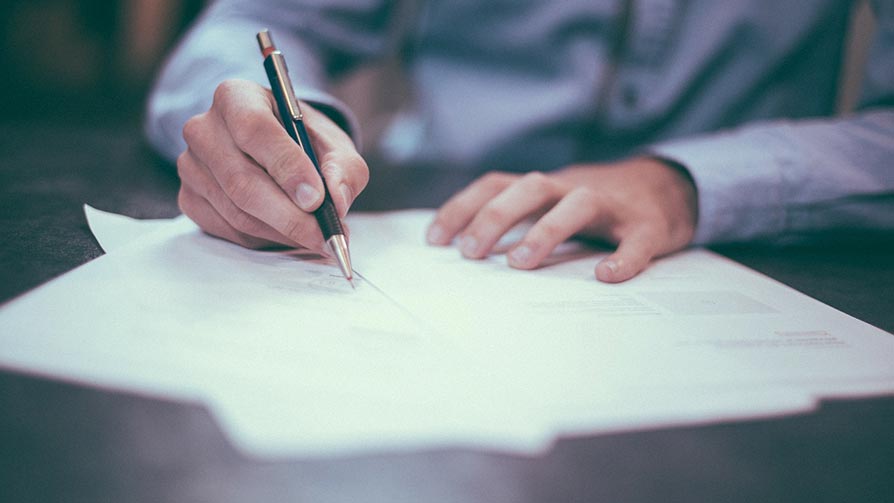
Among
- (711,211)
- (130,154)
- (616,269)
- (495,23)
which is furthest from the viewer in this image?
(495,23)

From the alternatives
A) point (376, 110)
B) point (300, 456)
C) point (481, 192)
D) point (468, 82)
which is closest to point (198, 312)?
point (300, 456)

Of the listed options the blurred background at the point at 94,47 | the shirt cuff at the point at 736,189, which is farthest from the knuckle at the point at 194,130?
the blurred background at the point at 94,47

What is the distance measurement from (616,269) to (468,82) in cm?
51

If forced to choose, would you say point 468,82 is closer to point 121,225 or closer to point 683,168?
point 683,168

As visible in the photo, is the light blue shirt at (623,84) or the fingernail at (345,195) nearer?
the fingernail at (345,195)

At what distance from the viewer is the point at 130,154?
663 millimetres

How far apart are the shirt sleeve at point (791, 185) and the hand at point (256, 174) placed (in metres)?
0.31

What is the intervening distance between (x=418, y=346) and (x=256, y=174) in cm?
17

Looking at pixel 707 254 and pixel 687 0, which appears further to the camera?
pixel 687 0

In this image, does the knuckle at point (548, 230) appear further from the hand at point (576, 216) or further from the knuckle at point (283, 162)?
the knuckle at point (283, 162)

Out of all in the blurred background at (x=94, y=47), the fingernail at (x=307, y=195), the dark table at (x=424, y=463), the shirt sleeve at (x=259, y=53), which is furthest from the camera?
the blurred background at (x=94, y=47)

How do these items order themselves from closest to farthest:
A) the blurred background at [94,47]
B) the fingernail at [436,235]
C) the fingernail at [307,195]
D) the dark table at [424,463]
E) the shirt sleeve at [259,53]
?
the dark table at [424,463] → the fingernail at [307,195] → the fingernail at [436,235] → the shirt sleeve at [259,53] → the blurred background at [94,47]

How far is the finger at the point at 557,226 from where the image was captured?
41cm

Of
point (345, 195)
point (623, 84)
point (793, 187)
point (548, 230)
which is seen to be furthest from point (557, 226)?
point (623, 84)
